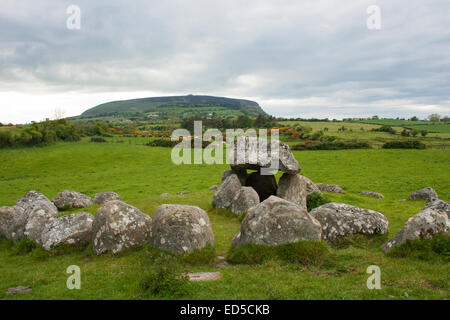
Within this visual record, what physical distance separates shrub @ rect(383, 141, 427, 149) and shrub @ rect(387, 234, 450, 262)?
5890 centimetres

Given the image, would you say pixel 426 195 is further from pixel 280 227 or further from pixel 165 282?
pixel 165 282

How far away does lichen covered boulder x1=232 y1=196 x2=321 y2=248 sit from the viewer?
978 cm

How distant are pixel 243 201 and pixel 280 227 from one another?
701 centimetres

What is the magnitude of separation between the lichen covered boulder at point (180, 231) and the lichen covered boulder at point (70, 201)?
1207cm

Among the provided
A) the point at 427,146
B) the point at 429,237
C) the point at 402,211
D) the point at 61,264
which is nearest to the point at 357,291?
the point at 429,237

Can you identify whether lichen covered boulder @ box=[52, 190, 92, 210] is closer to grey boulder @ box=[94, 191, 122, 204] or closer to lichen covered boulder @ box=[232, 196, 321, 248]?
grey boulder @ box=[94, 191, 122, 204]

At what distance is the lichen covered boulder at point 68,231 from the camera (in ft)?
37.5

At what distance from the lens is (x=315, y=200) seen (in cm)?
1920

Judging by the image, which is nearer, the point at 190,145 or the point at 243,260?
the point at 243,260

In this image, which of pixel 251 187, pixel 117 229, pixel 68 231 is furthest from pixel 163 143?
pixel 117 229

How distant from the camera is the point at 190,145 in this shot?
73.4 m

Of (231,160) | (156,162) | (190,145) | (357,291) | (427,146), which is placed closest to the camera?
(357,291)

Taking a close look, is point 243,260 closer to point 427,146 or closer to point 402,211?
point 402,211
